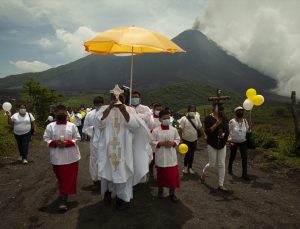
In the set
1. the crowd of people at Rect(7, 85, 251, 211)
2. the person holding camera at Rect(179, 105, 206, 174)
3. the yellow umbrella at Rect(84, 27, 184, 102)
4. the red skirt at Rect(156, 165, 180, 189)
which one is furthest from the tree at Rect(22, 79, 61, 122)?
the red skirt at Rect(156, 165, 180, 189)

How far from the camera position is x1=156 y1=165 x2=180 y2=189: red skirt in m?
6.65

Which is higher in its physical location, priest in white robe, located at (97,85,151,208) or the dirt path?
priest in white robe, located at (97,85,151,208)

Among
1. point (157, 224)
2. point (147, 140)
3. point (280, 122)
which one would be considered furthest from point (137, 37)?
point (280, 122)

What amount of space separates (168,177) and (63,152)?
6.95 feet

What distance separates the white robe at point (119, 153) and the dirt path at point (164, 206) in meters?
0.54

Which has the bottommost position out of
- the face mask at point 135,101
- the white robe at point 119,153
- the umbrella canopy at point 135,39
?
the white robe at point 119,153

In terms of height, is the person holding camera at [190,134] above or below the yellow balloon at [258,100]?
below

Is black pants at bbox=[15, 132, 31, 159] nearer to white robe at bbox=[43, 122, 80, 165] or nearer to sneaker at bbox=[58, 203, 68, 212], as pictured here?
white robe at bbox=[43, 122, 80, 165]

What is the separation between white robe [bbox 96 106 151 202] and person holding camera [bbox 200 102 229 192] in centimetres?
210

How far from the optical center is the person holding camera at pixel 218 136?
7.64 metres

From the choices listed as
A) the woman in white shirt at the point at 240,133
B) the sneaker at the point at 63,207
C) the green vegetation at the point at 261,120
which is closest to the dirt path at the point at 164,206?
the sneaker at the point at 63,207

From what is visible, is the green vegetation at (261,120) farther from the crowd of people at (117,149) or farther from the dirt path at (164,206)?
the crowd of people at (117,149)

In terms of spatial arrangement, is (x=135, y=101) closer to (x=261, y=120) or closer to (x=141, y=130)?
(x=141, y=130)

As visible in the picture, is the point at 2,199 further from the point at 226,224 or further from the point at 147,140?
the point at 226,224
